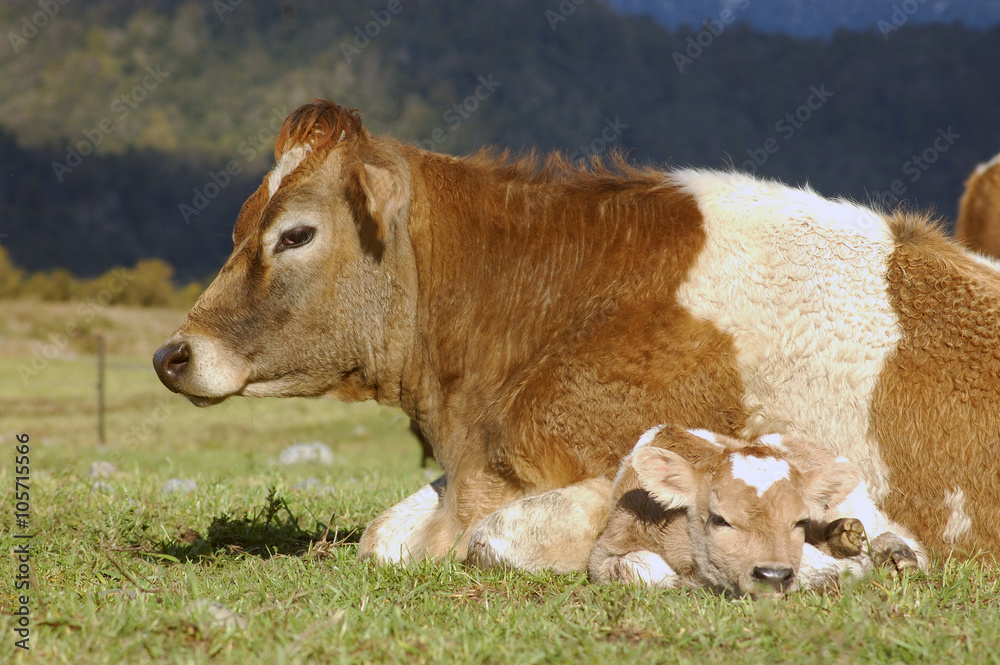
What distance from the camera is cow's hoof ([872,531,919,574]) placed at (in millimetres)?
3840

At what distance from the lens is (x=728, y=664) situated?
2855 millimetres

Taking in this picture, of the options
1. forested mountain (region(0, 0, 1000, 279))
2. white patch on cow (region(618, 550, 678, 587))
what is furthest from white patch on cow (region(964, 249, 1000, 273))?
forested mountain (region(0, 0, 1000, 279))

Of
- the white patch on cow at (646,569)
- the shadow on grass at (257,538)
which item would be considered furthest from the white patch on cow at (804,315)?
the shadow on grass at (257,538)

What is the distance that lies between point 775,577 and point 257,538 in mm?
3056

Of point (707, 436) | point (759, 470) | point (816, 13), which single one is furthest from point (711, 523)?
point (816, 13)

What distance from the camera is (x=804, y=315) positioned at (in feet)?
13.8

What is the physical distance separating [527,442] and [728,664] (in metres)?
1.57

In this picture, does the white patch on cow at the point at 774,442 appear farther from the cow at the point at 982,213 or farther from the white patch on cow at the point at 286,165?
the cow at the point at 982,213

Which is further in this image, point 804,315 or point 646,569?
point 804,315

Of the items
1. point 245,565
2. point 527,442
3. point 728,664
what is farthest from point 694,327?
point 245,565

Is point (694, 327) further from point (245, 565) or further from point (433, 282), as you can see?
point (245, 565)

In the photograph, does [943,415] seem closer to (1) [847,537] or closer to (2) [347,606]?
(1) [847,537]

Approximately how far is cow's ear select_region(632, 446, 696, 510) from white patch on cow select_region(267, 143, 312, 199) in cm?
242

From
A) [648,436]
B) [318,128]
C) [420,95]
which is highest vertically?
[318,128]
